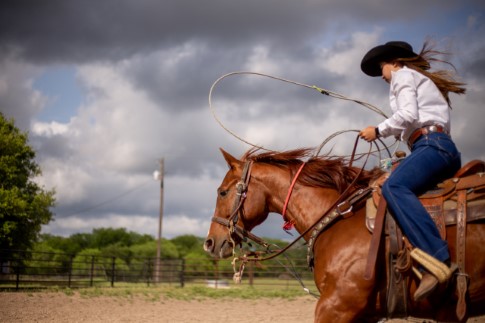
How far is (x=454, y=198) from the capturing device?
3.41m

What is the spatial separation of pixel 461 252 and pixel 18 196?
22.2 meters

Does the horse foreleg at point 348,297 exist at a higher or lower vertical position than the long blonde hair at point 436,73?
lower

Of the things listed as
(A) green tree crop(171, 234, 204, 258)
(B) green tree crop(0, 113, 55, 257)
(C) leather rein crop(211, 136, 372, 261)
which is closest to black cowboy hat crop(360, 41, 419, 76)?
(C) leather rein crop(211, 136, 372, 261)

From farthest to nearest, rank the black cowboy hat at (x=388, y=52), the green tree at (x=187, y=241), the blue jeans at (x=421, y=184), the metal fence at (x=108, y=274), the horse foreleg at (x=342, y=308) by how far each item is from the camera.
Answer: the green tree at (x=187, y=241) → the metal fence at (x=108, y=274) → the black cowboy hat at (x=388, y=52) → the horse foreleg at (x=342, y=308) → the blue jeans at (x=421, y=184)

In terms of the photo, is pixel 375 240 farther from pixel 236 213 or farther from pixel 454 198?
pixel 236 213

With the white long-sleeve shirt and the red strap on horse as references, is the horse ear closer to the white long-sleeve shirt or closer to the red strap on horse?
the red strap on horse

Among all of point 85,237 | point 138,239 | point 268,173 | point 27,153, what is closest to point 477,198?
point 268,173

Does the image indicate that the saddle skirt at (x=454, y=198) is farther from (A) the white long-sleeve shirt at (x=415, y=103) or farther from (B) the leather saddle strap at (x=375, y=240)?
(A) the white long-sleeve shirt at (x=415, y=103)

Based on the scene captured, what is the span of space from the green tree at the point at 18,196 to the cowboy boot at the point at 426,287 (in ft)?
67.5

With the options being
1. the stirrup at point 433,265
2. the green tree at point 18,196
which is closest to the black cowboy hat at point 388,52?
the stirrup at point 433,265

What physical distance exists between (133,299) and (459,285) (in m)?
12.9

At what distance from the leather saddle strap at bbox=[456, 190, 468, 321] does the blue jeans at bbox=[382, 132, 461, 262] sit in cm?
11

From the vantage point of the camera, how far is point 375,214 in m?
3.54

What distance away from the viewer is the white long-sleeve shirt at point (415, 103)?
3.48 m
